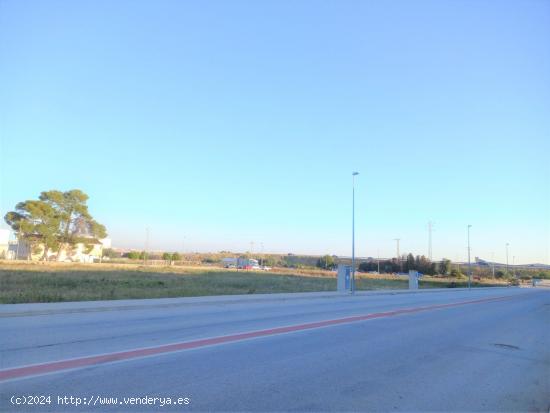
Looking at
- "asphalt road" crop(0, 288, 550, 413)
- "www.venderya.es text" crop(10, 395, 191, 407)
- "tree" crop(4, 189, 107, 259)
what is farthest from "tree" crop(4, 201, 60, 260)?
"www.venderya.es text" crop(10, 395, 191, 407)

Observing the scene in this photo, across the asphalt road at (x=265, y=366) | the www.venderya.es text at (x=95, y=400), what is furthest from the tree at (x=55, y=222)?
the www.venderya.es text at (x=95, y=400)

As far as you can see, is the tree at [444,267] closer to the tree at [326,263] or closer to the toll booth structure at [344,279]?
the tree at [326,263]

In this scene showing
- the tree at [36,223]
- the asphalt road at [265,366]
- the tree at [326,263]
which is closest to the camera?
the asphalt road at [265,366]

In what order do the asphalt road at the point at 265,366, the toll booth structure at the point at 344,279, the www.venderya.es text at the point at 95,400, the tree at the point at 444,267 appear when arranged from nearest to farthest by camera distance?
the www.venderya.es text at the point at 95,400 < the asphalt road at the point at 265,366 < the toll booth structure at the point at 344,279 < the tree at the point at 444,267

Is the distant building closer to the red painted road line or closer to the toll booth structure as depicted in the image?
the toll booth structure

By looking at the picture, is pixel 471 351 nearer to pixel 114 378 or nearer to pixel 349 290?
pixel 114 378

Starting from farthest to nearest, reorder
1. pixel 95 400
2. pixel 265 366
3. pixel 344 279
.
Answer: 1. pixel 344 279
2. pixel 265 366
3. pixel 95 400

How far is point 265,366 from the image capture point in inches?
304

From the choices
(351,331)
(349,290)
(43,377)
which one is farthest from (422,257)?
(43,377)

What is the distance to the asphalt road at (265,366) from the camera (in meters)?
5.96

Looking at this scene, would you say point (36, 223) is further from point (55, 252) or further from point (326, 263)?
point (326, 263)

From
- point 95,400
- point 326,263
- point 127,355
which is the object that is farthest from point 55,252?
point 326,263

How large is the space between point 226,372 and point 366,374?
2.37 metres

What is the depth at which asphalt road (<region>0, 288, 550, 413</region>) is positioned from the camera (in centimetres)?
596
